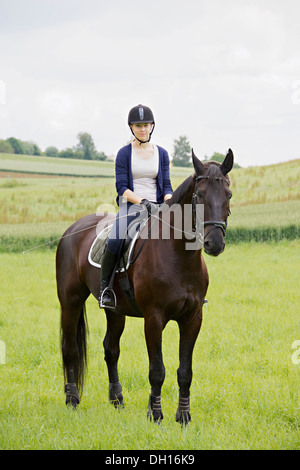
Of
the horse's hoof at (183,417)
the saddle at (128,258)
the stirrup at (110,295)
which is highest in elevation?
the saddle at (128,258)

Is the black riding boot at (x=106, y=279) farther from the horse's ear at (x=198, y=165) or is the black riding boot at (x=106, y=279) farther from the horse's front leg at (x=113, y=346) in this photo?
the horse's ear at (x=198, y=165)

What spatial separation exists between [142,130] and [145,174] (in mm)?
510

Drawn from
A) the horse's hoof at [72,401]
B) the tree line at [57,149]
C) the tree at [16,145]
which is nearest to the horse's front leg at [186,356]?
the horse's hoof at [72,401]

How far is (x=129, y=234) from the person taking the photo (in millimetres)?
5746

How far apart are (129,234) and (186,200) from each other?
3.14 ft

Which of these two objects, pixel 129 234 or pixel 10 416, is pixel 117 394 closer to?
pixel 10 416

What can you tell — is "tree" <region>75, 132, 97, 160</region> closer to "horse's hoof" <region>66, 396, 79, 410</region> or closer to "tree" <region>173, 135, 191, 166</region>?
"tree" <region>173, 135, 191, 166</region>

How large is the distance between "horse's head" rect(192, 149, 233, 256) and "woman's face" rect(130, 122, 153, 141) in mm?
1221

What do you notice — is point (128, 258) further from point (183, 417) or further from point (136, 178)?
point (183, 417)

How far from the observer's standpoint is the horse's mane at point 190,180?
469 cm

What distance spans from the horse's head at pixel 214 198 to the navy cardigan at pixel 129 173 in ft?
3.68

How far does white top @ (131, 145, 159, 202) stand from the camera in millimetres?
5785

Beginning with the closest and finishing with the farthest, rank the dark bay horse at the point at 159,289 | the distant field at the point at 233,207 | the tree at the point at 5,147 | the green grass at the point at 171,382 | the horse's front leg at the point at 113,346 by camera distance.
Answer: the dark bay horse at the point at 159,289 → the green grass at the point at 171,382 → the horse's front leg at the point at 113,346 → the distant field at the point at 233,207 → the tree at the point at 5,147

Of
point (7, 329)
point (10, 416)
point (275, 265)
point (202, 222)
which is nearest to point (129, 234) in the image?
point (202, 222)
